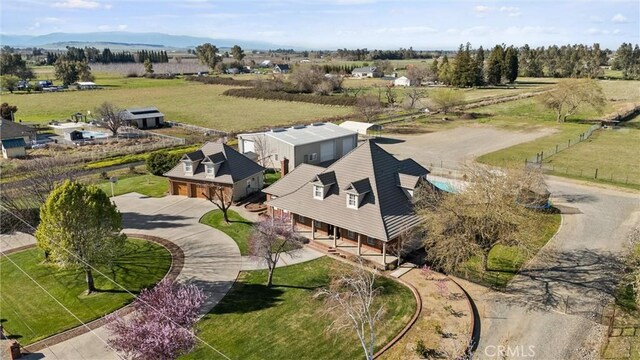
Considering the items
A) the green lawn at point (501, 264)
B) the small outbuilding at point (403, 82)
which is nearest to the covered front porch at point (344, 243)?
the green lawn at point (501, 264)

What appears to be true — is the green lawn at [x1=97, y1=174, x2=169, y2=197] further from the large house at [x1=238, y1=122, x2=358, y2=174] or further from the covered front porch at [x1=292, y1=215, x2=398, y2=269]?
the covered front porch at [x1=292, y1=215, x2=398, y2=269]

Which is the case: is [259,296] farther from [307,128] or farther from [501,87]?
[501,87]

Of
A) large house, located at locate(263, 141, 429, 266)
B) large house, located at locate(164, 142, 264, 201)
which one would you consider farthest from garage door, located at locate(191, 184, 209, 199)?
large house, located at locate(263, 141, 429, 266)

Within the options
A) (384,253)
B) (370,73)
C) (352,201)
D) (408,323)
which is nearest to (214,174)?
(352,201)

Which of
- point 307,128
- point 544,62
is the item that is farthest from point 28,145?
point 544,62

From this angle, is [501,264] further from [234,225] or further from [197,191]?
[197,191]

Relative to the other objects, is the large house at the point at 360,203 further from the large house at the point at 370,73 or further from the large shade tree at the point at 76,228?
the large house at the point at 370,73
